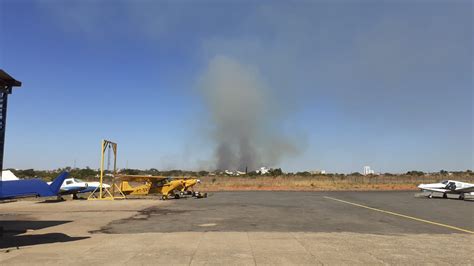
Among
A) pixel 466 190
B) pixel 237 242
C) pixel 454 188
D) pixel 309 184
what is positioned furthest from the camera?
pixel 309 184

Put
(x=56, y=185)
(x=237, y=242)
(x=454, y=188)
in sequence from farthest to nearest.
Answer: (x=454, y=188) → (x=56, y=185) → (x=237, y=242)

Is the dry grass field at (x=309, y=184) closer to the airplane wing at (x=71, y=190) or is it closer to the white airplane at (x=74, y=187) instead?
the white airplane at (x=74, y=187)

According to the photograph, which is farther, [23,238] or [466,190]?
[466,190]

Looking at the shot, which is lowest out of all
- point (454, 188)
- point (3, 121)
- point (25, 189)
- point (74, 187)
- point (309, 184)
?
point (309, 184)

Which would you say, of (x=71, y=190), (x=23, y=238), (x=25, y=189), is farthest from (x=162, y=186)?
(x=25, y=189)

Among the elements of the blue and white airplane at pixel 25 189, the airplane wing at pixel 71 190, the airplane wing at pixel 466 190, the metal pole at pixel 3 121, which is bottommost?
the airplane wing at pixel 466 190

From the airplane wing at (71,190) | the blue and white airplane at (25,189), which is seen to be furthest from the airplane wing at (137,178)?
the blue and white airplane at (25,189)

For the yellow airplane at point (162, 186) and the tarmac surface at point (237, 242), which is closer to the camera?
the tarmac surface at point (237, 242)

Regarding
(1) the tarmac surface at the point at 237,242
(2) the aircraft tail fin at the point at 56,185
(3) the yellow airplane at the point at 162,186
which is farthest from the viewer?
(3) the yellow airplane at the point at 162,186

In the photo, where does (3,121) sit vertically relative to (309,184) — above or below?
above

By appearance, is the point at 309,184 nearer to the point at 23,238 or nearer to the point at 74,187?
the point at 74,187

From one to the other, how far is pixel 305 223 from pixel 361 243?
4963mm

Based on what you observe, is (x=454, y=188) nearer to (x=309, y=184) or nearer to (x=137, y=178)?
(x=137, y=178)

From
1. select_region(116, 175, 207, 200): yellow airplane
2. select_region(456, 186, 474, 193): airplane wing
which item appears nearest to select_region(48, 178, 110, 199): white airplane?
select_region(116, 175, 207, 200): yellow airplane
